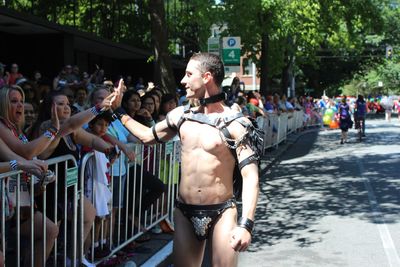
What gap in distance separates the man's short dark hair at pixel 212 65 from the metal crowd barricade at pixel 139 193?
172cm

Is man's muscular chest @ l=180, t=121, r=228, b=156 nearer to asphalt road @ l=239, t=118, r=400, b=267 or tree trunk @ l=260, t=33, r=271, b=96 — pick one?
asphalt road @ l=239, t=118, r=400, b=267

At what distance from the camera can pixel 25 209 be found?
4.34 m

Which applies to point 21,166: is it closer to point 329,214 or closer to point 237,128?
point 237,128

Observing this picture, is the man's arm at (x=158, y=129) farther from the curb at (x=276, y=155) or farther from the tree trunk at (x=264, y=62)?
the tree trunk at (x=264, y=62)

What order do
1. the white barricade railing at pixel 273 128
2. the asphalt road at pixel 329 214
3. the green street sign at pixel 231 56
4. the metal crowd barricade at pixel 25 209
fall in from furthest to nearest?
the white barricade railing at pixel 273 128, the green street sign at pixel 231 56, the asphalt road at pixel 329 214, the metal crowd barricade at pixel 25 209

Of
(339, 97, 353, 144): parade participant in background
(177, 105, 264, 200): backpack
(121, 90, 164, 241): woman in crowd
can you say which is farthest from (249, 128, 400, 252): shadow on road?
(339, 97, 353, 144): parade participant in background

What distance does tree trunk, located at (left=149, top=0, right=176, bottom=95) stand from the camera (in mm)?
Answer: 10625

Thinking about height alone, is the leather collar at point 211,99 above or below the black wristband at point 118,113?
above

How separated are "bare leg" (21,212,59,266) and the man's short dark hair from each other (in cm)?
169

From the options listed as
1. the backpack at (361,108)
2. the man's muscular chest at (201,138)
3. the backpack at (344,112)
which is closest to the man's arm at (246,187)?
the man's muscular chest at (201,138)

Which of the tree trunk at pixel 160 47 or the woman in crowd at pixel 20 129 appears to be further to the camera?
the tree trunk at pixel 160 47

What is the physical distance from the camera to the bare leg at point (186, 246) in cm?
390

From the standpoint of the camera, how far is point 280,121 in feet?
66.8

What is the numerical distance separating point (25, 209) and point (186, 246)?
1.27 m
